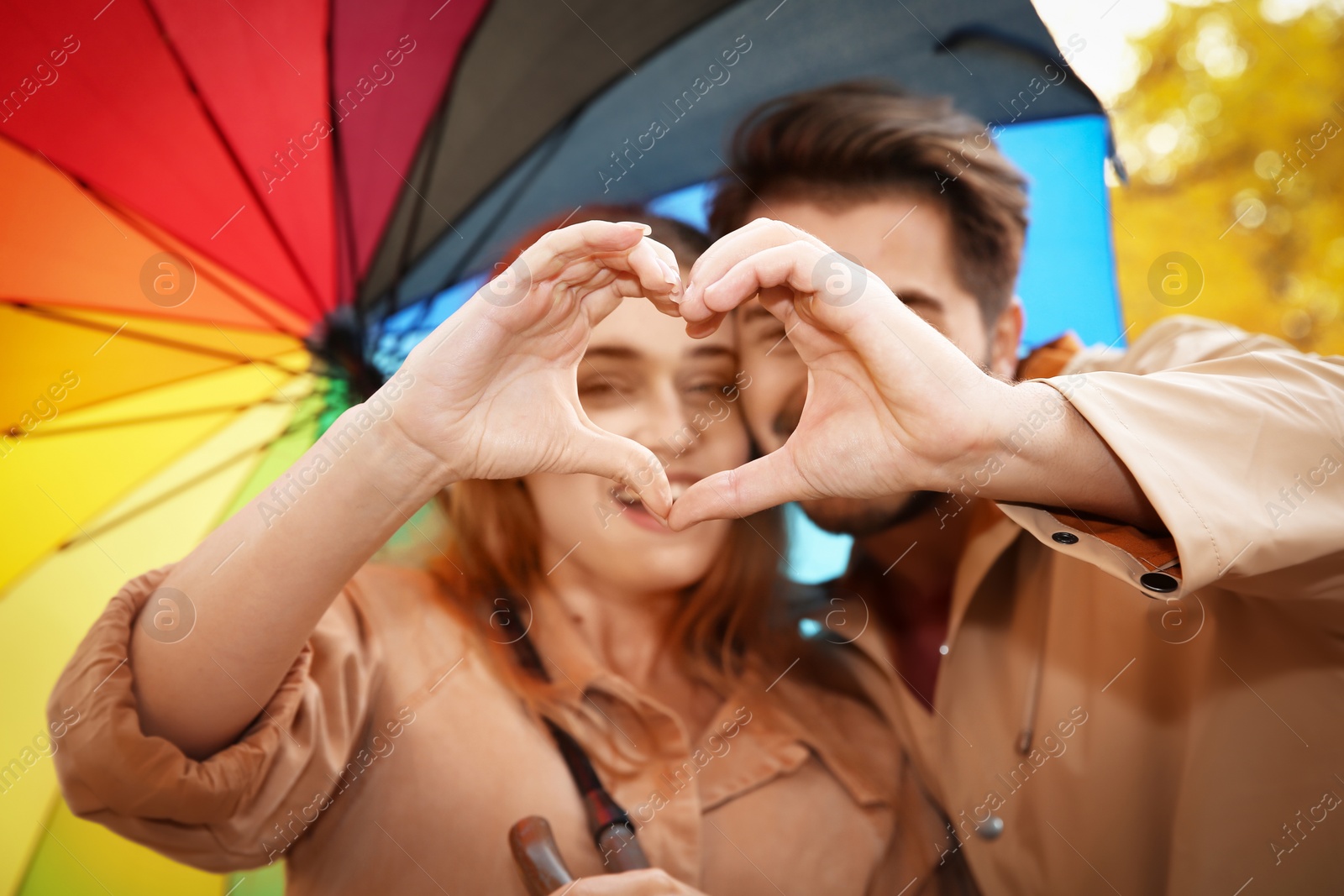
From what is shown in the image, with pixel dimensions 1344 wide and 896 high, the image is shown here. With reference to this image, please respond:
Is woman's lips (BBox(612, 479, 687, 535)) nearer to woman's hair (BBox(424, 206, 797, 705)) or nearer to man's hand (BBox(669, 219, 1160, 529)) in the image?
woman's hair (BBox(424, 206, 797, 705))

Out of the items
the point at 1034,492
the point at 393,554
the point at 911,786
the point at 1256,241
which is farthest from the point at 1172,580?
the point at 1256,241

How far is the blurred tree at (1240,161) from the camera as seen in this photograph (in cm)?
228

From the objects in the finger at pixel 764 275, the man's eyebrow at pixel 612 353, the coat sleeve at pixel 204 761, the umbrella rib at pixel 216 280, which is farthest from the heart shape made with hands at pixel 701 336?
the umbrella rib at pixel 216 280

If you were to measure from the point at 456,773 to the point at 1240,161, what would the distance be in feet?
9.50

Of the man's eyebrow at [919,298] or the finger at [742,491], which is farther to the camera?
the man's eyebrow at [919,298]

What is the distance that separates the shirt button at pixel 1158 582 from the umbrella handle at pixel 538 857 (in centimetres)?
90

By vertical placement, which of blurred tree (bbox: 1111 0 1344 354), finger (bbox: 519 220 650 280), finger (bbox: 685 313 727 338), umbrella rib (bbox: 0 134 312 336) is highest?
umbrella rib (bbox: 0 134 312 336)

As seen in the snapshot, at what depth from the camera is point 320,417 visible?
A: 1363 millimetres

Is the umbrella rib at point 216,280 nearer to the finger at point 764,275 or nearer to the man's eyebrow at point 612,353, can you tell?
the man's eyebrow at point 612,353

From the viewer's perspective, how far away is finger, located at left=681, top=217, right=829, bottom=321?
0.94 m

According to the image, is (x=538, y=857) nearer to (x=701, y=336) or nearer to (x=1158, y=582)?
(x=701, y=336)

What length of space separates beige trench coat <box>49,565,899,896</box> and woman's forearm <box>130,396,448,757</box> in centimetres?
4

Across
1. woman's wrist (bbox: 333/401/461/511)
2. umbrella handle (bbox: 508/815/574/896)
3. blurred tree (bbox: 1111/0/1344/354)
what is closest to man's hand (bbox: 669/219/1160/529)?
woman's wrist (bbox: 333/401/461/511)

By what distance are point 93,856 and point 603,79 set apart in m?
1.59
